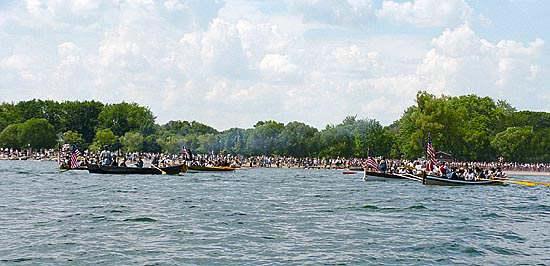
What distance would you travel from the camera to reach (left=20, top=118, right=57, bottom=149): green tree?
123250mm

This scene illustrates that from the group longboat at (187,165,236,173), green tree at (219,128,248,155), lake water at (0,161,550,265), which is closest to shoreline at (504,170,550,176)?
longboat at (187,165,236,173)

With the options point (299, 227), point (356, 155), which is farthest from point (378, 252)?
point (356, 155)

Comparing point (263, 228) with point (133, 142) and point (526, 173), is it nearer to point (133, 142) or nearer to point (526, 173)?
point (526, 173)

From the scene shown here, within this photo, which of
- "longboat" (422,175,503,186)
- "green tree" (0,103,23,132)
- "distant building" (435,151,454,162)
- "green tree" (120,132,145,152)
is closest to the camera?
"longboat" (422,175,503,186)

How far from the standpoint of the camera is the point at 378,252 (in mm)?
18484

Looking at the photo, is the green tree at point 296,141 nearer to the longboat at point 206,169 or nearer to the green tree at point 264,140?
the green tree at point 264,140

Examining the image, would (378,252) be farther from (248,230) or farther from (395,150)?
(395,150)

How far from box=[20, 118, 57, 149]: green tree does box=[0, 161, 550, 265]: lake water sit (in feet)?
301

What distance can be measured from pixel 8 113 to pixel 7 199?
11783 cm

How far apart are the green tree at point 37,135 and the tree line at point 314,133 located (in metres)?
0.18

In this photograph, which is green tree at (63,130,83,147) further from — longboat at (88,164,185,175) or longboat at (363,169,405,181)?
longboat at (363,169,405,181)

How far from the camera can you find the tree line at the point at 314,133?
9744 cm

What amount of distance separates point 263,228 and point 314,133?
297ft

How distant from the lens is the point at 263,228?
22.3 metres
